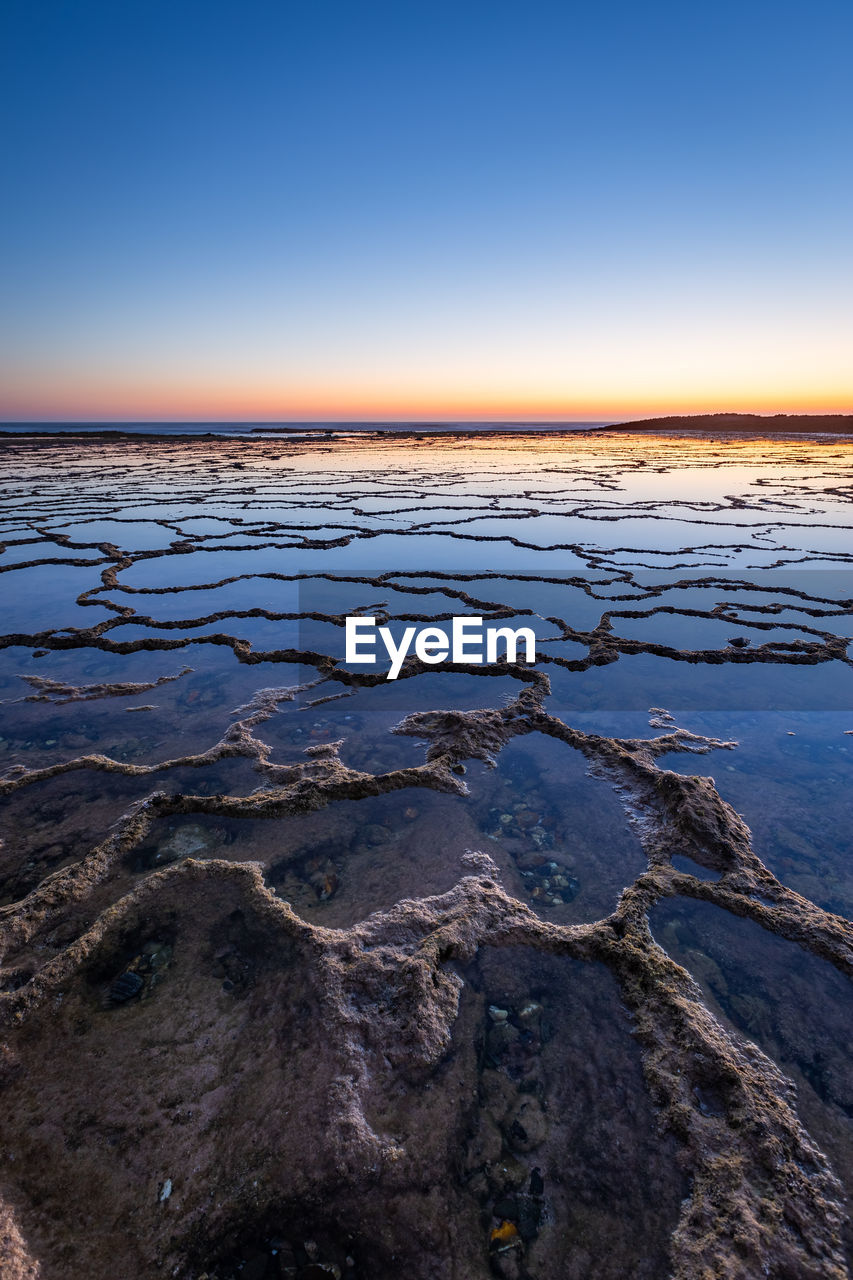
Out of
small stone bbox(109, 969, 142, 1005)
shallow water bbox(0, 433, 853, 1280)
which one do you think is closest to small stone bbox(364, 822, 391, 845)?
shallow water bbox(0, 433, 853, 1280)

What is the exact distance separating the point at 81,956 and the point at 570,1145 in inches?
43.3

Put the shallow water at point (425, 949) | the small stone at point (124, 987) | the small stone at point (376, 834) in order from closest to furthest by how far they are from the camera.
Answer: the shallow water at point (425, 949), the small stone at point (124, 987), the small stone at point (376, 834)

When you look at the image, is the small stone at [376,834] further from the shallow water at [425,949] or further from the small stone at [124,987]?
the small stone at [124,987]

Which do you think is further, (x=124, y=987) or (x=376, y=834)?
(x=376, y=834)

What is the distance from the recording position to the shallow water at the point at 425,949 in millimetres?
904

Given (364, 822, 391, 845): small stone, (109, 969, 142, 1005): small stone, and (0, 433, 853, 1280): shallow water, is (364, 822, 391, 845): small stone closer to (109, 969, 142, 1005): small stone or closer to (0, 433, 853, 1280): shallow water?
(0, 433, 853, 1280): shallow water

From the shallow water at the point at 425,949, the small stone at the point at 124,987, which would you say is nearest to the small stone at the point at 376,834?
the shallow water at the point at 425,949

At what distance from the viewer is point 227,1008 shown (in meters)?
1.21

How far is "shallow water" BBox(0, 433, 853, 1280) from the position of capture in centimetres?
90

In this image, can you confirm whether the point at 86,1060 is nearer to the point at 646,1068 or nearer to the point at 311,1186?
the point at 311,1186

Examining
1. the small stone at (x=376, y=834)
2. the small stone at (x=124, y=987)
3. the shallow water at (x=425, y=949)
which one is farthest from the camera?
the small stone at (x=376, y=834)

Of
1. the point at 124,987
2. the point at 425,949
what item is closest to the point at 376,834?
the point at 425,949

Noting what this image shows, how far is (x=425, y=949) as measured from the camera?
1.33 meters

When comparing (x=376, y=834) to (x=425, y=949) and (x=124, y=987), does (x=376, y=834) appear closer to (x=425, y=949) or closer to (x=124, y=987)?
(x=425, y=949)
